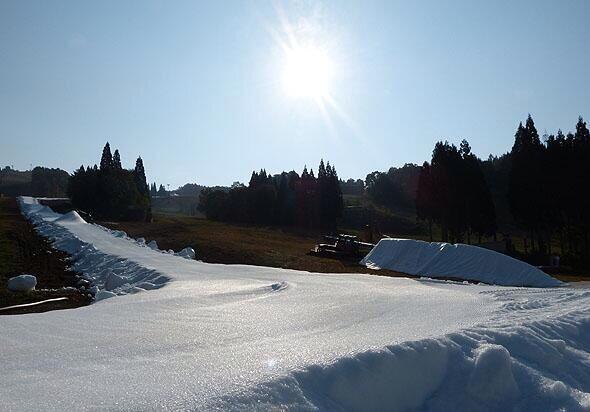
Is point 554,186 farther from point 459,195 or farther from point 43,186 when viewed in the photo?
point 43,186

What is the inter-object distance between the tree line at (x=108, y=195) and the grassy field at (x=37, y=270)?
22.5 meters

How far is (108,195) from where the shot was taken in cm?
5272

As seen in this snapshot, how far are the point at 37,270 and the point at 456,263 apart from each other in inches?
635

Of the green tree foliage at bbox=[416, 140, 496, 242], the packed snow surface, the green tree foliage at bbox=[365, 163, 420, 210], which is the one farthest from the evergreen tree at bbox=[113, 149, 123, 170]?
the packed snow surface

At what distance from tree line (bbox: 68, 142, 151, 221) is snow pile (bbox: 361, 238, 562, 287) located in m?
33.5

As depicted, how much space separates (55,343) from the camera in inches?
203

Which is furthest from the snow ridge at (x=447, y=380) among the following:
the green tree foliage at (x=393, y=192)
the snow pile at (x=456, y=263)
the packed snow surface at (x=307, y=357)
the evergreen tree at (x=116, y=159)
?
the green tree foliage at (x=393, y=192)

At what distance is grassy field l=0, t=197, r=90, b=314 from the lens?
472 inches

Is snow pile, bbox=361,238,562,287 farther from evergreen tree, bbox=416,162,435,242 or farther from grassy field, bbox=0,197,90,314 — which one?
evergreen tree, bbox=416,162,435,242

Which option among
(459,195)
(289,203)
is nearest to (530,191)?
(459,195)

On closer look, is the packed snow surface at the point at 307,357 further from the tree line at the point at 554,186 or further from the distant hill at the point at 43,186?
the distant hill at the point at 43,186

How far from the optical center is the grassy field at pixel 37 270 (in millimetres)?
11992

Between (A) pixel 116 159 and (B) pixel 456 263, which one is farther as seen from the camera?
(A) pixel 116 159

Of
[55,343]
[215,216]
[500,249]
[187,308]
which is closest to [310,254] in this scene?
[500,249]
